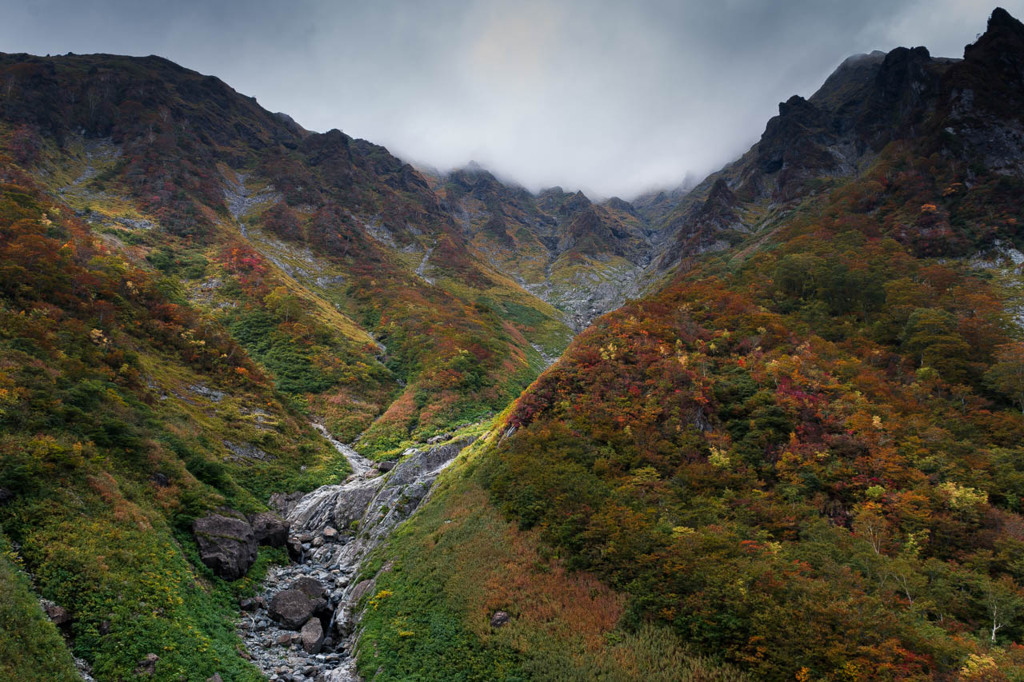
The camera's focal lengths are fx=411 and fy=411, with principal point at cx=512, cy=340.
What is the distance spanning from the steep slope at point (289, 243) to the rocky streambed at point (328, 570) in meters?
8.47

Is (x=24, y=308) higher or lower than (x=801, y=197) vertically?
lower

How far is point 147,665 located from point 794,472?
93.4 feet

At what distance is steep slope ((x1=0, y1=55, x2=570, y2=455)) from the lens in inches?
2114

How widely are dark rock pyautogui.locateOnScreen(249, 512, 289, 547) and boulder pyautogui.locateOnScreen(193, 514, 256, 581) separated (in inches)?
50.2

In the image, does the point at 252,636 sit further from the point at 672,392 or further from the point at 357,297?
the point at 357,297

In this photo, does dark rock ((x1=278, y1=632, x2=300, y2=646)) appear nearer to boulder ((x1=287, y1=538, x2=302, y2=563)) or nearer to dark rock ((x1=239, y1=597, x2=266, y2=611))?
dark rock ((x1=239, y1=597, x2=266, y2=611))

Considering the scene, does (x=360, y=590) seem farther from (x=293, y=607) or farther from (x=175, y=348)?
(x=175, y=348)

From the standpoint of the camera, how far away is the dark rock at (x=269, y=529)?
25395 mm

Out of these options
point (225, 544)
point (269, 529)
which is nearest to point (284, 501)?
point (269, 529)

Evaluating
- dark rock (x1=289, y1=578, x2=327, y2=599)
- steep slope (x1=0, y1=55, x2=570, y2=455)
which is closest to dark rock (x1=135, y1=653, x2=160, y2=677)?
dark rock (x1=289, y1=578, x2=327, y2=599)

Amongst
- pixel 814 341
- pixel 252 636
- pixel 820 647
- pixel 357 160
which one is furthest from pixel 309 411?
pixel 357 160

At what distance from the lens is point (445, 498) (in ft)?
87.7

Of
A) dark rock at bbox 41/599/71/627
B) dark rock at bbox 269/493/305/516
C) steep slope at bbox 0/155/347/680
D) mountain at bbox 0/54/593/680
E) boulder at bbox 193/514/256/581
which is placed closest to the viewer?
dark rock at bbox 41/599/71/627

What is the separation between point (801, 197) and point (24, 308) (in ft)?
445
